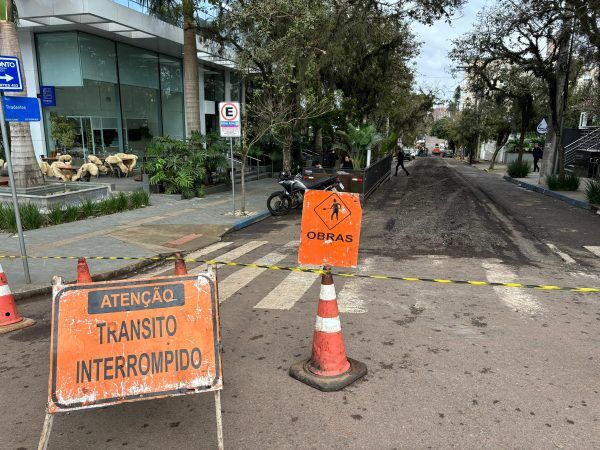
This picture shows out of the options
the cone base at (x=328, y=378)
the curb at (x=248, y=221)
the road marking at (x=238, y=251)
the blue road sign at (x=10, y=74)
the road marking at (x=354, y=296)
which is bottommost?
the curb at (x=248, y=221)

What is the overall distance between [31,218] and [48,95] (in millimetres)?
10528

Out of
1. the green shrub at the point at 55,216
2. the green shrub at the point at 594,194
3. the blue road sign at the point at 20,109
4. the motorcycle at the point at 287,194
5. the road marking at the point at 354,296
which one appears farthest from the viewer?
the green shrub at the point at 594,194

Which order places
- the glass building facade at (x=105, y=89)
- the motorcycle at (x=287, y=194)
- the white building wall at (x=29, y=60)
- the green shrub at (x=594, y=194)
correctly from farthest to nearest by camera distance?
the glass building facade at (x=105, y=89)
the white building wall at (x=29, y=60)
the green shrub at (x=594, y=194)
the motorcycle at (x=287, y=194)

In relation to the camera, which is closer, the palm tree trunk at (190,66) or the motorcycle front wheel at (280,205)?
the motorcycle front wheel at (280,205)

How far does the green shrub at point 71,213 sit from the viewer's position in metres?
11.4

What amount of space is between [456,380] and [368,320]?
1.46m

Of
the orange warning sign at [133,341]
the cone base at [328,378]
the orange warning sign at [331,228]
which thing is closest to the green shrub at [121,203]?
the orange warning sign at [331,228]

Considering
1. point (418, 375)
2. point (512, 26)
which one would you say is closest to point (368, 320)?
point (418, 375)

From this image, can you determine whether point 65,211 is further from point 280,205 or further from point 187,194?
point 280,205

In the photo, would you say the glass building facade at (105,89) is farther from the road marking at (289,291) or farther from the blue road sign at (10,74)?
the road marking at (289,291)

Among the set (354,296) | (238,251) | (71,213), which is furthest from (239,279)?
(71,213)

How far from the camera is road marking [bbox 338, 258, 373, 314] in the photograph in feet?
18.4

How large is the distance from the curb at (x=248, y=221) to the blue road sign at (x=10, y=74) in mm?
5806

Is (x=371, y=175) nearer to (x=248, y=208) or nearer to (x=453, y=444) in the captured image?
(x=248, y=208)
